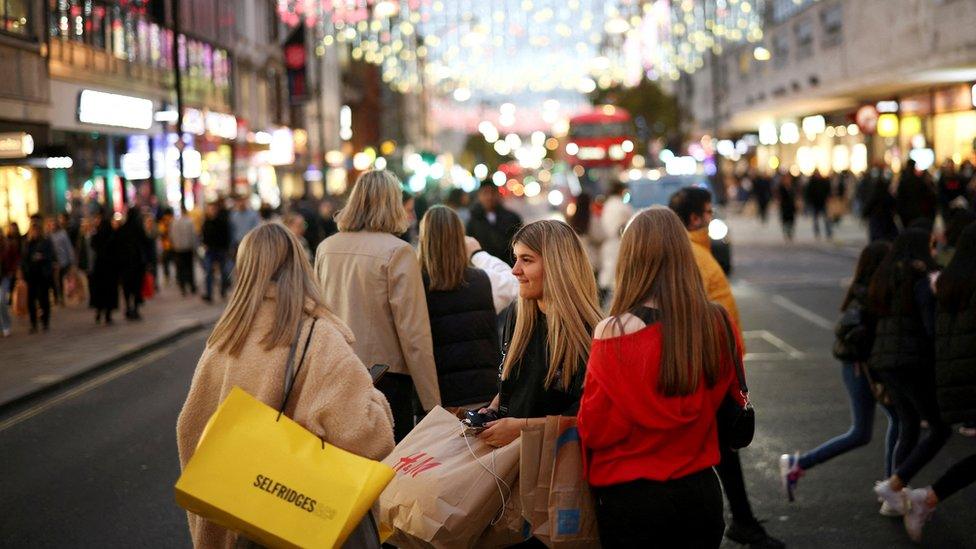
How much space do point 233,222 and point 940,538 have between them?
20662 mm

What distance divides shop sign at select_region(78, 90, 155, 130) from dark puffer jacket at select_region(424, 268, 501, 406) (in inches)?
1028

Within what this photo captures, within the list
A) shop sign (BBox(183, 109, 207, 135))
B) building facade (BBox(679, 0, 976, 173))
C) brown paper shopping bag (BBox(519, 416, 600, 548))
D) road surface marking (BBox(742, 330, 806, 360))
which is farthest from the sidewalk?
building facade (BBox(679, 0, 976, 173))

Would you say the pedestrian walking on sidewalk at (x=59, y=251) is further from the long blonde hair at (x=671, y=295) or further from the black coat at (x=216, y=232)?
the long blonde hair at (x=671, y=295)

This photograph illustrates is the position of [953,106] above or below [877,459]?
above

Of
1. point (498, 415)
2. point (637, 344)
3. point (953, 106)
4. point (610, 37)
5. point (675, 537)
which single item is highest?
point (610, 37)

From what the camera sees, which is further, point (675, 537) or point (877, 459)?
point (877, 459)

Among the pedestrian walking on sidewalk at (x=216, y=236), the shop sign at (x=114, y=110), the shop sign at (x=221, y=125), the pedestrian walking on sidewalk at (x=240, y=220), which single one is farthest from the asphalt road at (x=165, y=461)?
the shop sign at (x=221, y=125)

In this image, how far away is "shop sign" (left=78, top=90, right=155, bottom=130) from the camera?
3102 centimetres

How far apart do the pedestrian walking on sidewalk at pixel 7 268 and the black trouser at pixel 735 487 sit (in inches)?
593

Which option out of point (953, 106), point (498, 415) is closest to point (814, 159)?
A: point (953, 106)

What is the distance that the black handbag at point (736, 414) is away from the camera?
419cm

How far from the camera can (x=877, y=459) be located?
897 centimetres

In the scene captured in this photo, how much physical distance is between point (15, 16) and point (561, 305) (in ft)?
82.5

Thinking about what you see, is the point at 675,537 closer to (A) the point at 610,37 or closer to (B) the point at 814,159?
(B) the point at 814,159
